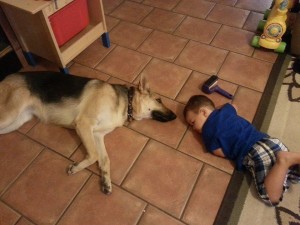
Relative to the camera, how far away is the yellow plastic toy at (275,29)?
2244 millimetres

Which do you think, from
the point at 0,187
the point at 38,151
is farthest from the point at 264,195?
the point at 0,187

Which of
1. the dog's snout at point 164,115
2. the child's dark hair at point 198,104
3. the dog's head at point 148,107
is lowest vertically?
the dog's snout at point 164,115

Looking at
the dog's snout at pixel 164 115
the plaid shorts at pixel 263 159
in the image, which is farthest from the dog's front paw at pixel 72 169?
the plaid shorts at pixel 263 159

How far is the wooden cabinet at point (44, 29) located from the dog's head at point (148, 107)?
74cm

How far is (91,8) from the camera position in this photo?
7.81ft

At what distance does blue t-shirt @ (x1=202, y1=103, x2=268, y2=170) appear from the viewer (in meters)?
1.65

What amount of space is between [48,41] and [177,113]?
1.16 metres

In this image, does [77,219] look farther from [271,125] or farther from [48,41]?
[271,125]

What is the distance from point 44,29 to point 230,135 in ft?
4.95

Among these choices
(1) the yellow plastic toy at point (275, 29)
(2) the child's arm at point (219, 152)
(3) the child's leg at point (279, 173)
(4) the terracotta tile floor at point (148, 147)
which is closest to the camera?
(3) the child's leg at point (279, 173)

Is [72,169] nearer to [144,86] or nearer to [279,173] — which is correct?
[144,86]

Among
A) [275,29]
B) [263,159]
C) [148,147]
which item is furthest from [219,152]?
[275,29]

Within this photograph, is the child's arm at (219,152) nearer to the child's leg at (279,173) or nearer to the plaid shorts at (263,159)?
the plaid shorts at (263,159)

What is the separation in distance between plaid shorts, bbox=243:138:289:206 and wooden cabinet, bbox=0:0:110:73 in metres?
1.60
